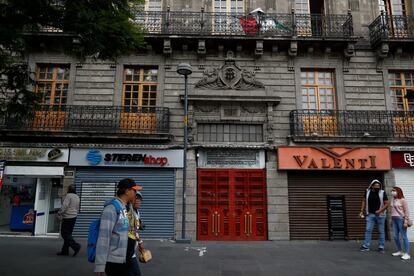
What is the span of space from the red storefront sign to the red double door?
4.84m

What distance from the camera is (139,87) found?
12.1 m

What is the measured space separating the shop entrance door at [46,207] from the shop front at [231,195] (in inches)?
221

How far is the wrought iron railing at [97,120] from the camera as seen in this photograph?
11141mm

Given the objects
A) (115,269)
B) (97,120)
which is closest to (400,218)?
(115,269)

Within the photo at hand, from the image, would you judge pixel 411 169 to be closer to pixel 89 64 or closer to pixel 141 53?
pixel 141 53

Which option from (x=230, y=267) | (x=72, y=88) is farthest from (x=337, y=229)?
(x=72, y=88)

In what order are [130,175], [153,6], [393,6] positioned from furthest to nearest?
[393,6] < [153,6] < [130,175]

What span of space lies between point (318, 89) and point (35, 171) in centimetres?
1122

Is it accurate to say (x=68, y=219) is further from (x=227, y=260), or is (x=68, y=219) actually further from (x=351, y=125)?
(x=351, y=125)

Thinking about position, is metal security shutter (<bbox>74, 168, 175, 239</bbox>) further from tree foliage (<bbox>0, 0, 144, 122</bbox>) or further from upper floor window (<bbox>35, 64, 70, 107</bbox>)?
tree foliage (<bbox>0, 0, 144, 122</bbox>)

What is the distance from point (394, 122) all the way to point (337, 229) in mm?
4655

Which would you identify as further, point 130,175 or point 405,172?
point 405,172

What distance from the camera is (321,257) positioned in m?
8.01

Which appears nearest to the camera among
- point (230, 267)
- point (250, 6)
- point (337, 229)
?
Result: point (230, 267)
